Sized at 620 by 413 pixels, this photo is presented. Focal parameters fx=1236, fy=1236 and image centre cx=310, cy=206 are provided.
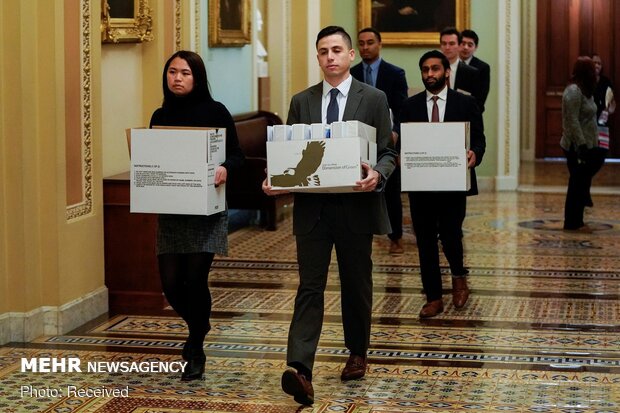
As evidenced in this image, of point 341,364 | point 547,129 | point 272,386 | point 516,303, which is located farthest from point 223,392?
point 547,129

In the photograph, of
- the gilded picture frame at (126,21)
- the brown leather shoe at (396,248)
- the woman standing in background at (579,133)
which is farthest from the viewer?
the woman standing in background at (579,133)

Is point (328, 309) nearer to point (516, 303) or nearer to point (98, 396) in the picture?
point (516, 303)

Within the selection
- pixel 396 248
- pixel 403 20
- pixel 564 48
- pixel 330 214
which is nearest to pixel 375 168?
pixel 330 214

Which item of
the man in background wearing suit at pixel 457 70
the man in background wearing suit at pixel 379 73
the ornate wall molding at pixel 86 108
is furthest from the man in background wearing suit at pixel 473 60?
the ornate wall molding at pixel 86 108

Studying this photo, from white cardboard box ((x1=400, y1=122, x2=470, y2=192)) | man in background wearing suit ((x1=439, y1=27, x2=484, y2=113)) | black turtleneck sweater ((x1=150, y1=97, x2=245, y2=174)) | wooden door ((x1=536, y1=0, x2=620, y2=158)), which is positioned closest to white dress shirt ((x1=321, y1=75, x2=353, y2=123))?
black turtleneck sweater ((x1=150, y1=97, x2=245, y2=174))

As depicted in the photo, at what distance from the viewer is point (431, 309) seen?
Result: 26.8ft

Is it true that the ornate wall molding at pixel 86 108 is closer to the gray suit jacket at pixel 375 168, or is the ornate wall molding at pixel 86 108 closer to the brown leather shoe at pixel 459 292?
the gray suit jacket at pixel 375 168

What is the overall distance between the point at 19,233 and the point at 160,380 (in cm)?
156

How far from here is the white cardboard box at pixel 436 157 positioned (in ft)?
25.7

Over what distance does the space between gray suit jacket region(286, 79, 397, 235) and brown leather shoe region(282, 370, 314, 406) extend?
706 millimetres

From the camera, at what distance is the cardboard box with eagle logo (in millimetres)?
5750

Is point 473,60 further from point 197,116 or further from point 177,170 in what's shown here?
point 177,170

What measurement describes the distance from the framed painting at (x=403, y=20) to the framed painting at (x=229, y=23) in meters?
3.36

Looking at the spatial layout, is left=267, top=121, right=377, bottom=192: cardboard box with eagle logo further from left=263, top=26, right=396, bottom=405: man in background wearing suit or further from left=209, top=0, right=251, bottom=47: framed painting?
left=209, top=0, right=251, bottom=47: framed painting
